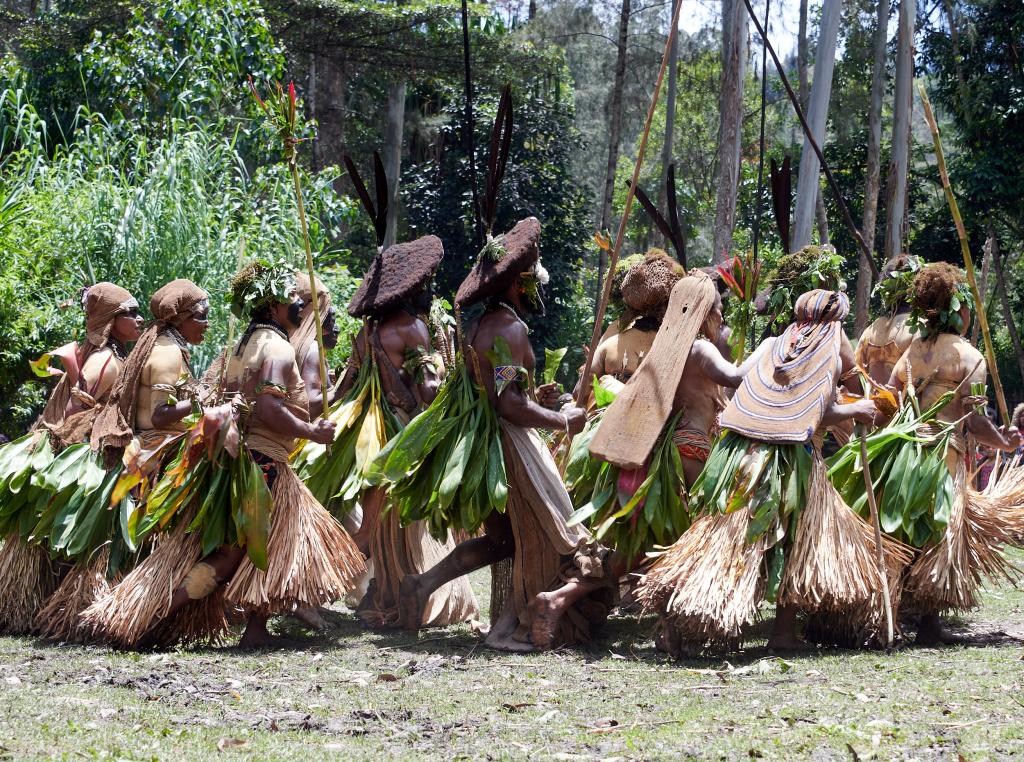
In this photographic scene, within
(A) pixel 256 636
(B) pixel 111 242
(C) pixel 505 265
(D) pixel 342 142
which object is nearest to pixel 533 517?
(C) pixel 505 265

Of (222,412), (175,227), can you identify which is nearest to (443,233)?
(175,227)

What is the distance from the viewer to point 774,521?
523 centimetres

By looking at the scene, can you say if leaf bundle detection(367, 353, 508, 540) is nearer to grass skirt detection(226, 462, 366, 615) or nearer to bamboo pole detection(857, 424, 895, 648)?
grass skirt detection(226, 462, 366, 615)

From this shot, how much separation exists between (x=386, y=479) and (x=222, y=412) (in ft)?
2.80

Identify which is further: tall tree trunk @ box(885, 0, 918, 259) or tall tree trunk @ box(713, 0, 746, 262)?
tall tree trunk @ box(885, 0, 918, 259)

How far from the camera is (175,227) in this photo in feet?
33.6

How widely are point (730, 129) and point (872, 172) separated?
19.5 feet

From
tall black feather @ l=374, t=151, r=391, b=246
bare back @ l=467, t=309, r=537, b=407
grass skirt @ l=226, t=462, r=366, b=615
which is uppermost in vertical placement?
tall black feather @ l=374, t=151, r=391, b=246

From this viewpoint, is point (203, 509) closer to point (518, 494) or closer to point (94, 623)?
point (94, 623)

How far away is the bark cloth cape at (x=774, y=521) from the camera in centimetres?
511

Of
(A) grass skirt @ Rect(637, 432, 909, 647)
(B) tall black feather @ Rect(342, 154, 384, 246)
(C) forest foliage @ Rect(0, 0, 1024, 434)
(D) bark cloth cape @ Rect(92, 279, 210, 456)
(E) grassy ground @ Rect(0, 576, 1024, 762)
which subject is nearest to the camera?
(E) grassy ground @ Rect(0, 576, 1024, 762)

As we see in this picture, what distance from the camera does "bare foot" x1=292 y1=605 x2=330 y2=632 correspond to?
21.2 ft

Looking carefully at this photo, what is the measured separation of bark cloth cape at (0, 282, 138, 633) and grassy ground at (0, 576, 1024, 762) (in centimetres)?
43

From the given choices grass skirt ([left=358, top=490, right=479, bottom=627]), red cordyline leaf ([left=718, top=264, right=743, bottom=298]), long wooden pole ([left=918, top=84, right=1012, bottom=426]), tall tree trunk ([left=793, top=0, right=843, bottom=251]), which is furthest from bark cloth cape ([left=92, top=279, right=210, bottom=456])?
tall tree trunk ([left=793, top=0, right=843, bottom=251])
